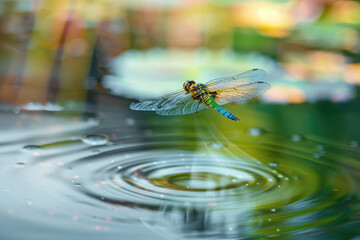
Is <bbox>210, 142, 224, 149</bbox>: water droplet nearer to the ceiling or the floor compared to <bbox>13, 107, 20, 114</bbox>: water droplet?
nearer to the floor

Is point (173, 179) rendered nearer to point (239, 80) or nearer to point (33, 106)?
point (239, 80)

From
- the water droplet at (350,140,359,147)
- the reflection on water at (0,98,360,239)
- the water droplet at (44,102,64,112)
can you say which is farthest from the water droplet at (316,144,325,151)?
the water droplet at (44,102,64,112)

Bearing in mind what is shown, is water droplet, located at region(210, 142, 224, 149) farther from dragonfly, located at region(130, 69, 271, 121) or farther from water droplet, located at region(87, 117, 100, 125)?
water droplet, located at region(87, 117, 100, 125)

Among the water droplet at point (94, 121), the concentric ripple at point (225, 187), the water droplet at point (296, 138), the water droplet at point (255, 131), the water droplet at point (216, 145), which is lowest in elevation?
the concentric ripple at point (225, 187)

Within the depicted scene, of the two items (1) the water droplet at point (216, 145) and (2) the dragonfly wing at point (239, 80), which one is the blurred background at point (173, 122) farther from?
(2) the dragonfly wing at point (239, 80)

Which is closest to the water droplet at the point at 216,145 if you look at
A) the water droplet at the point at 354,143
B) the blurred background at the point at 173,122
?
the blurred background at the point at 173,122

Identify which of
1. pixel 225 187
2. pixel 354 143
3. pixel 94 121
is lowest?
pixel 225 187

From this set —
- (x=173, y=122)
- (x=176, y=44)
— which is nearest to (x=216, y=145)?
(x=173, y=122)
